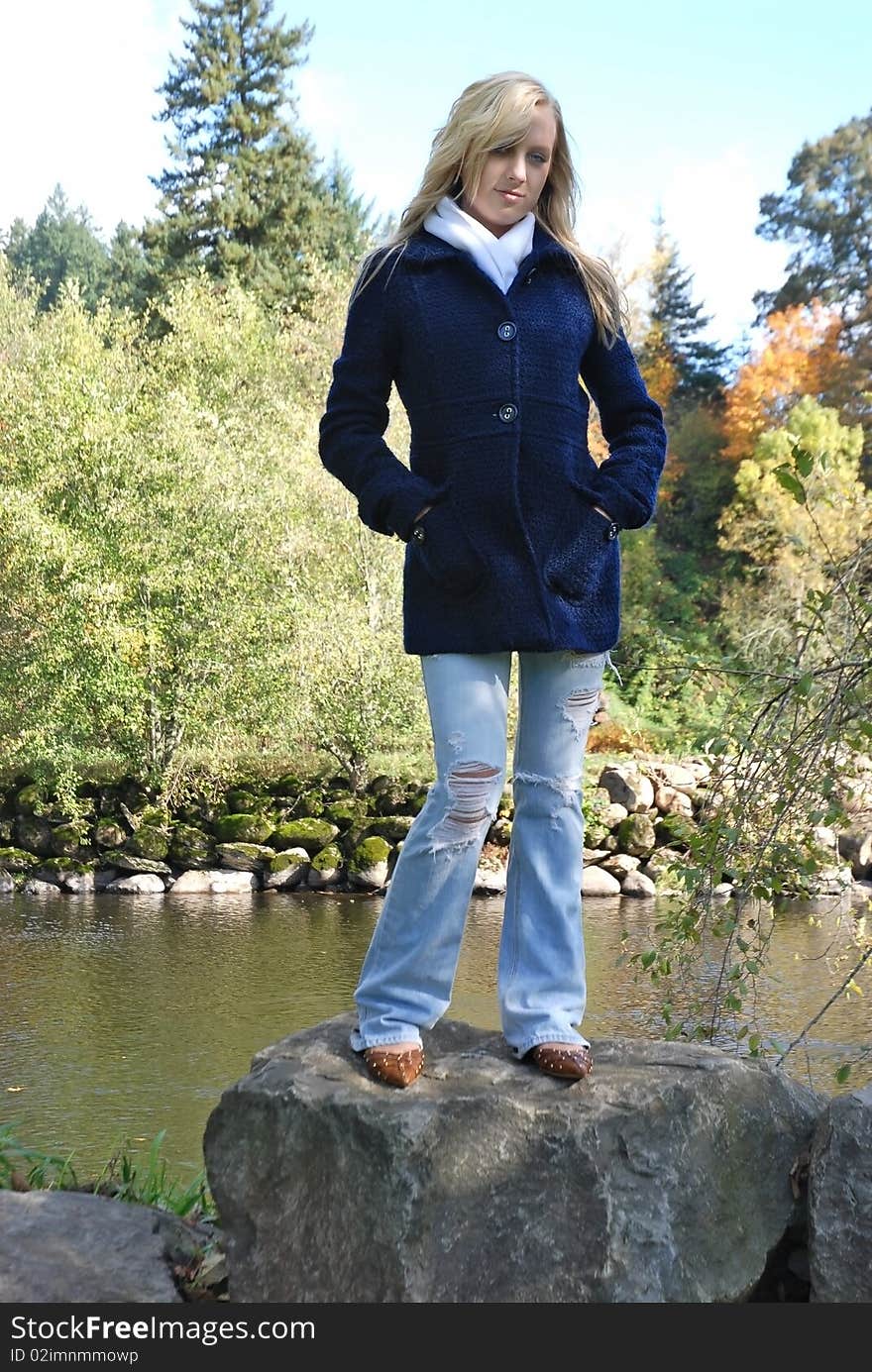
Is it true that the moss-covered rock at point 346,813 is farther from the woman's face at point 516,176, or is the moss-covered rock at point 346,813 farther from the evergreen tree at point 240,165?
the evergreen tree at point 240,165

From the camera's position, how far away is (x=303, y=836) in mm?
11953

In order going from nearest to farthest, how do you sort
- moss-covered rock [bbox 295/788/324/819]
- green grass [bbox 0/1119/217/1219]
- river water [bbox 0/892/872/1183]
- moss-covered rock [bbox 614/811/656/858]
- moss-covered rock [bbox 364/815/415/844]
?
green grass [bbox 0/1119/217/1219] → river water [bbox 0/892/872/1183] → moss-covered rock [bbox 364/815/415/844] → moss-covered rock [bbox 295/788/324/819] → moss-covered rock [bbox 614/811/656/858]

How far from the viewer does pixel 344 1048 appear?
256 cm

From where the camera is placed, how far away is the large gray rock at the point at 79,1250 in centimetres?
226

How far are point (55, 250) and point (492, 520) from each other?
35979 mm

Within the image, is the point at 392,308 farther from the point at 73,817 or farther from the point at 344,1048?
the point at 73,817

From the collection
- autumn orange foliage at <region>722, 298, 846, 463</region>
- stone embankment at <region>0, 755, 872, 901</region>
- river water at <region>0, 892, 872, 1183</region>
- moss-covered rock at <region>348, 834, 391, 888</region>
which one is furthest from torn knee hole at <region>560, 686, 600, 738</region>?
autumn orange foliage at <region>722, 298, 846, 463</region>

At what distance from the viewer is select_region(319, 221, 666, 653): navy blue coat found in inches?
97.0

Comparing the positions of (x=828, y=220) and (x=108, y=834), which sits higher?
(x=828, y=220)

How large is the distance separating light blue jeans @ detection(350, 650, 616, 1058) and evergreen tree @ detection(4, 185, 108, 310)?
105ft

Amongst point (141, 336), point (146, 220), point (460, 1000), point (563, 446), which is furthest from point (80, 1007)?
point (146, 220)

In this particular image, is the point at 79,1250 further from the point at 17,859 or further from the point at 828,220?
the point at 828,220

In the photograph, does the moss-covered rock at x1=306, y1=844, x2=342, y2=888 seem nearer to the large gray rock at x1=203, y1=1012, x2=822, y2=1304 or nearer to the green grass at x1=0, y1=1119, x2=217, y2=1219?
the green grass at x1=0, y1=1119, x2=217, y2=1219

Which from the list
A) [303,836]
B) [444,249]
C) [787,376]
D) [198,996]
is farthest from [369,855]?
[787,376]
